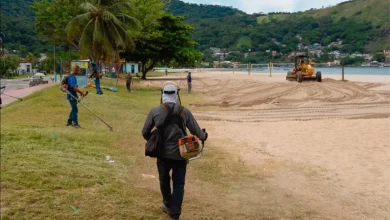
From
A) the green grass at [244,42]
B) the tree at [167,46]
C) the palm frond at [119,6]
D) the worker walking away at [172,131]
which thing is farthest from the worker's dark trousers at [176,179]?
the green grass at [244,42]

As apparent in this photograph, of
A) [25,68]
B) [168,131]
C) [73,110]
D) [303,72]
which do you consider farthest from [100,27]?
[25,68]

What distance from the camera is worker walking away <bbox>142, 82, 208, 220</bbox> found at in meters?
5.33

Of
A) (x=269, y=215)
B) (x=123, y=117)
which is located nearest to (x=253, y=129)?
(x=123, y=117)

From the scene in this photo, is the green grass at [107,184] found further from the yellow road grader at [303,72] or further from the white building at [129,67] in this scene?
the white building at [129,67]

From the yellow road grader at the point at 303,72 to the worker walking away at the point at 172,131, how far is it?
31114 millimetres

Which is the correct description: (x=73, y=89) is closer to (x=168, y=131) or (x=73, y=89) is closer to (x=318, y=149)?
(x=318, y=149)

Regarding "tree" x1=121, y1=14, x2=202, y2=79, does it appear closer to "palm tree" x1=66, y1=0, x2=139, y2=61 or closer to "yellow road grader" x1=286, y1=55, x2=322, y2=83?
"palm tree" x1=66, y1=0, x2=139, y2=61

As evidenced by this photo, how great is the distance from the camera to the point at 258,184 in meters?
8.22

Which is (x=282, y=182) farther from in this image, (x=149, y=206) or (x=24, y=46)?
(x=24, y=46)

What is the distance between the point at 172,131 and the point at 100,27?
26231mm

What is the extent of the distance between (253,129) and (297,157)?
4464 mm

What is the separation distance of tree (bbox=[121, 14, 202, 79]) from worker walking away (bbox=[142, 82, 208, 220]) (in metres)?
38.3

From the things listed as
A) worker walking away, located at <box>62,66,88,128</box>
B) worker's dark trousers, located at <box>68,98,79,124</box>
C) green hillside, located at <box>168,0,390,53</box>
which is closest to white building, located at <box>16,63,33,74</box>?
worker's dark trousers, located at <box>68,98,79,124</box>

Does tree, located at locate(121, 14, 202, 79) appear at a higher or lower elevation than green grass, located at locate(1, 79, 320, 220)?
higher
